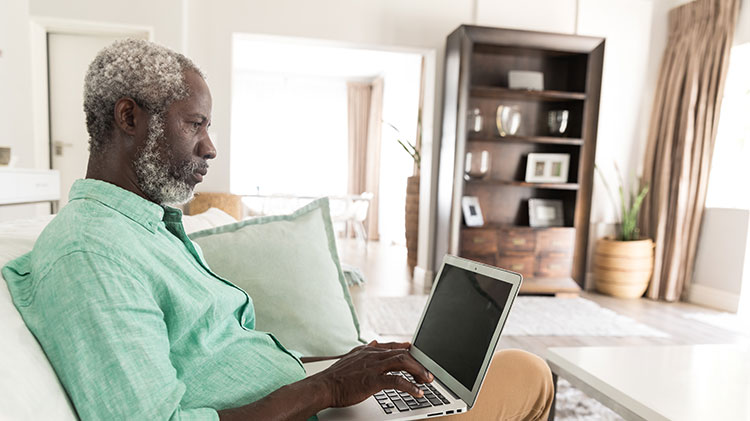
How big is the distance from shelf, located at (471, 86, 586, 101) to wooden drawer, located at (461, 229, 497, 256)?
1.12 meters

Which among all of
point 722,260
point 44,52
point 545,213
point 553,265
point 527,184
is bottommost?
point 553,265

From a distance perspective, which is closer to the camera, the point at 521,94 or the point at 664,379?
the point at 664,379

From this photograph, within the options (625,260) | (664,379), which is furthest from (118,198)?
(625,260)

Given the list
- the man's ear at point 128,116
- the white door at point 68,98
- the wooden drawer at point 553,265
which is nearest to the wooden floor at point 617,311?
the wooden drawer at point 553,265

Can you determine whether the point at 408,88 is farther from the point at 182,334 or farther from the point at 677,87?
the point at 182,334

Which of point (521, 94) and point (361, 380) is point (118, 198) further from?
point (521, 94)

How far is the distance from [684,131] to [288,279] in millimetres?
3896

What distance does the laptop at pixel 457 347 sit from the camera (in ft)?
2.70

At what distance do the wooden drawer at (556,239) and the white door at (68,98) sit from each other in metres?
3.71

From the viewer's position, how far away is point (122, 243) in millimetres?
642

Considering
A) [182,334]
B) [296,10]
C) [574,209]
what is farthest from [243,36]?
[182,334]

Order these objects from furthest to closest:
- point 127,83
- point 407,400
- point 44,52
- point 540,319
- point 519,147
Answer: point 519,147, point 44,52, point 540,319, point 407,400, point 127,83

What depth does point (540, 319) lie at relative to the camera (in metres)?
3.23

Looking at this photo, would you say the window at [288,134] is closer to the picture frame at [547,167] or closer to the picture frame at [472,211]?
the picture frame at [472,211]
